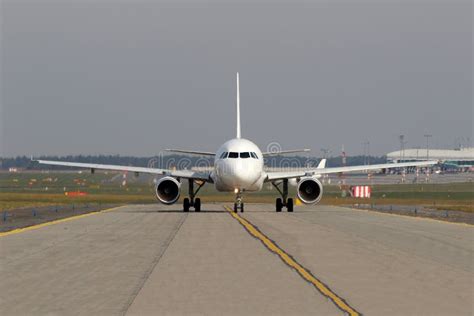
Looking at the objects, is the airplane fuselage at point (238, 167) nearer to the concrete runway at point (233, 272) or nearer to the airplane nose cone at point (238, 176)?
the airplane nose cone at point (238, 176)

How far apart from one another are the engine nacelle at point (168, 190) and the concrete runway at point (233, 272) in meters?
18.6

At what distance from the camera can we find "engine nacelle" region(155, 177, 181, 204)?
54406 mm

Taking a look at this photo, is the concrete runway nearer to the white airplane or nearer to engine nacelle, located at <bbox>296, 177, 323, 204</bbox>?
the white airplane

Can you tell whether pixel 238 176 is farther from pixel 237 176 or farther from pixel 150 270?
pixel 150 270

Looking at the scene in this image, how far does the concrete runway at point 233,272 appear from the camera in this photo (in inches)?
591

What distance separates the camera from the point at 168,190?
54.7m

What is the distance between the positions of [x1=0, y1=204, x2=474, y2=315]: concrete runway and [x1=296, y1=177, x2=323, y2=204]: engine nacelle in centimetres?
1908

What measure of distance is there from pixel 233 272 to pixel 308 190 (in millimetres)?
35683

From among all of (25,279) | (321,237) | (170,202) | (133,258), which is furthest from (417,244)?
(170,202)

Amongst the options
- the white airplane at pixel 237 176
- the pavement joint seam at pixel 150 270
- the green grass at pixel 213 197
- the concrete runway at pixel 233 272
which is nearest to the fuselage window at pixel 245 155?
the white airplane at pixel 237 176

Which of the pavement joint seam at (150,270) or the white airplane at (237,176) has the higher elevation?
the white airplane at (237,176)

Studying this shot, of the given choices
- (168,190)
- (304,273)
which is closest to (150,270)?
(304,273)

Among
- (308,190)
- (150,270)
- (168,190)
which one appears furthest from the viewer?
(308,190)

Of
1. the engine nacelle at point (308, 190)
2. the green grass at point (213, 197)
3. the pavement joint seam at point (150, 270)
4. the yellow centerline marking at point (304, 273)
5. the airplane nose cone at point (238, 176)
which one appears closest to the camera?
the yellow centerline marking at point (304, 273)
